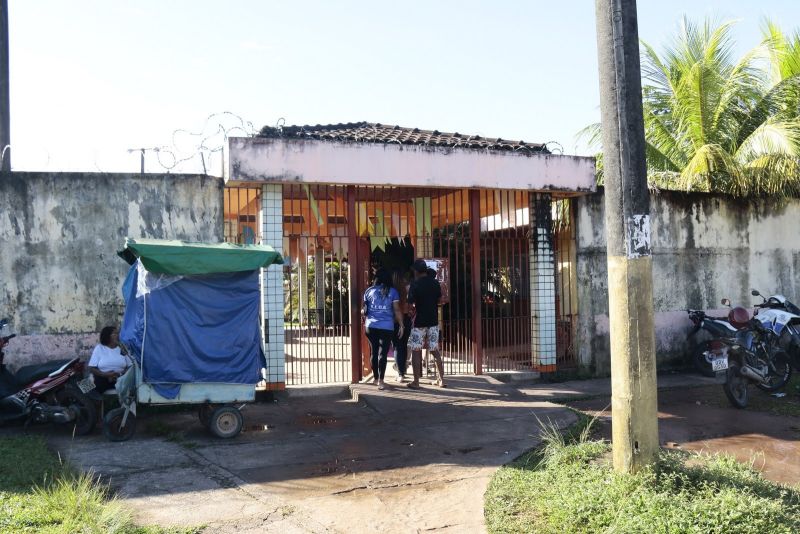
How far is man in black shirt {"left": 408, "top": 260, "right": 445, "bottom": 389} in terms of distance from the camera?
9219 mm

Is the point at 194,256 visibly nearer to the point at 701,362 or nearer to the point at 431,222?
the point at 431,222

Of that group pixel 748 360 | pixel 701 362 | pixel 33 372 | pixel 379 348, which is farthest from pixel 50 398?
pixel 701 362

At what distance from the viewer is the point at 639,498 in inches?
180

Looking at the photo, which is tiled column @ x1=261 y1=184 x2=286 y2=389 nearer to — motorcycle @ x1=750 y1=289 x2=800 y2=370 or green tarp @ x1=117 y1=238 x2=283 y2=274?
green tarp @ x1=117 y1=238 x2=283 y2=274

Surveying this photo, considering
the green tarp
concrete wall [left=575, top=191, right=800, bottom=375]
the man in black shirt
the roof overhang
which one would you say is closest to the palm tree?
concrete wall [left=575, top=191, right=800, bottom=375]

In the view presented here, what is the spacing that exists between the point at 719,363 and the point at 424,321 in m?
3.72

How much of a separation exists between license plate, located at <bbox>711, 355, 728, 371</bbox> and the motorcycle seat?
7.66m

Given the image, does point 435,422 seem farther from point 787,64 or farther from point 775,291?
point 787,64

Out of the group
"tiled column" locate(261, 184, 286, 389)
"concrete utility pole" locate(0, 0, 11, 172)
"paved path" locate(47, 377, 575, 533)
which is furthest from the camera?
"concrete utility pole" locate(0, 0, 11, 172)

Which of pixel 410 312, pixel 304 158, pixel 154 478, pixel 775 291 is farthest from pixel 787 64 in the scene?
pixel 154 478

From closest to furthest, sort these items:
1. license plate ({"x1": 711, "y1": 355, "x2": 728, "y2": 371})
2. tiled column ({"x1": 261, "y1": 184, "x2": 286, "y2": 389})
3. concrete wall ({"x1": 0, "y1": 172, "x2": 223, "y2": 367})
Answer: concrete wall ({"x1": 0, "y1": 172, "x2": 223, "y2": 367}) → license plate ({"x1": 711, "y1": 355, "x2": 728, "y2": 371}) → tiled column ({"x1": 261, "y1": 184, "x2": 286, "y2": 389})

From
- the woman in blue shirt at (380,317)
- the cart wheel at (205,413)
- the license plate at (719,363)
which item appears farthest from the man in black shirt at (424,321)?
the license plate at (719,363)

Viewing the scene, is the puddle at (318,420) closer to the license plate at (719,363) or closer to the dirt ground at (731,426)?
the dirt ground at (731,426)

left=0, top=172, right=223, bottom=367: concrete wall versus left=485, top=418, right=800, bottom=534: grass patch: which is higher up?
left=0, top=172, right=223, bottom=367: concrete wall
